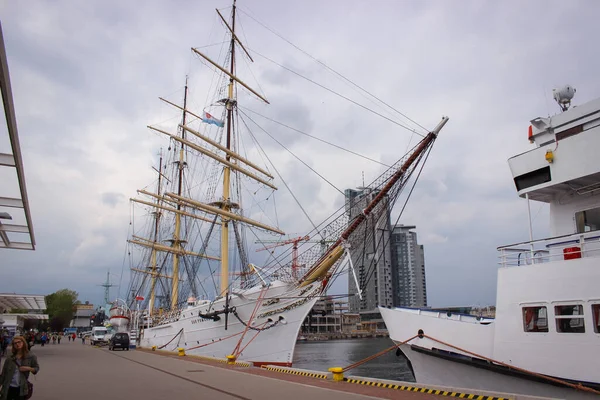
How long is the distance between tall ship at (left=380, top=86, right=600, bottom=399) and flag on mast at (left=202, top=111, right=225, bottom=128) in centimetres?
2078

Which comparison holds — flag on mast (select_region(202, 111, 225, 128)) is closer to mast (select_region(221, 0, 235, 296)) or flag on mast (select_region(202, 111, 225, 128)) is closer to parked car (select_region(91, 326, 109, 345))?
mast (select_region(221, 0, 235, 296))

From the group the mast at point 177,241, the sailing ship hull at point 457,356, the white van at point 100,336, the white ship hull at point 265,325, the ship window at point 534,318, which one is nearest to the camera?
the sailing ship hull at point 457,356

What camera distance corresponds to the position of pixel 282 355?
825 inches

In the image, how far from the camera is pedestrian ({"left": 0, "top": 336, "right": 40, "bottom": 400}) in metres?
5.86

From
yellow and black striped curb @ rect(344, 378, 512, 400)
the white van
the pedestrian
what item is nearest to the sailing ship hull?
yellow and black striped curb @ rect(344, 378, 512, 400)

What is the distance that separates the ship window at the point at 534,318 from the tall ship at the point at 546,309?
2 cm

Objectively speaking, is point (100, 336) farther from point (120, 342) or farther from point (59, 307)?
point (59, 307)

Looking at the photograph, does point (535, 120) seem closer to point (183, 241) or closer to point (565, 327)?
point (565, 327)

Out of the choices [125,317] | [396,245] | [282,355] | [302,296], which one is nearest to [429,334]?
[302,296]

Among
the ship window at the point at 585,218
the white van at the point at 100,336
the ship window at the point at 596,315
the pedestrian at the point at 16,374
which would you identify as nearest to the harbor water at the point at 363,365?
the ship window at the point at 585,218

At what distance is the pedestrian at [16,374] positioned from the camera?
5863 mm

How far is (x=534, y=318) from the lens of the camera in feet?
33.8

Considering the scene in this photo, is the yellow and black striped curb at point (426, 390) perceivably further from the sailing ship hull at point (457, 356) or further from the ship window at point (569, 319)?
the ship window at point (569, 319)

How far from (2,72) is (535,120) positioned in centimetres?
1202
